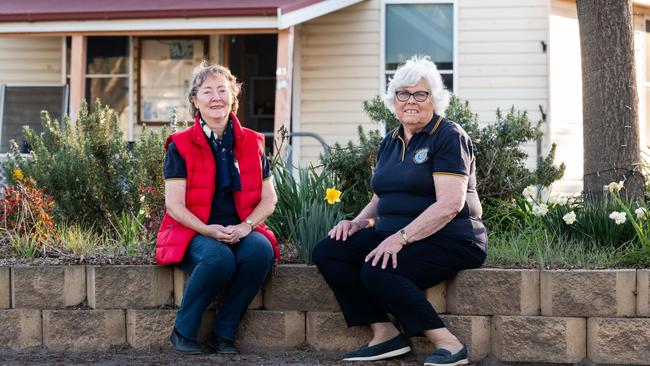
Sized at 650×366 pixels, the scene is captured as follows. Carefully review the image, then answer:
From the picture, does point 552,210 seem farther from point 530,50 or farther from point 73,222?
point 530,50

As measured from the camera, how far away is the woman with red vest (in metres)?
5.28

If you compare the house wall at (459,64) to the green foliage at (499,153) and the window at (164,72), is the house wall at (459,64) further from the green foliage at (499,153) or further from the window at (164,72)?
the green foliage at (499,153)

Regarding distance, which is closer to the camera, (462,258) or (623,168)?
(462,258)

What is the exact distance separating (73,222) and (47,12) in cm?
519

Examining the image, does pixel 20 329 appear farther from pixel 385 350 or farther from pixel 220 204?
pixel 385 350

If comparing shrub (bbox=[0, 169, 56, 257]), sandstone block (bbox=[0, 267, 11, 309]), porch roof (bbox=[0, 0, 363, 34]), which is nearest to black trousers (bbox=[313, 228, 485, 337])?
sandstone block (bbox=[0, 267, 11, 309])

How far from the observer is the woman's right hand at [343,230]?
17.6 feet

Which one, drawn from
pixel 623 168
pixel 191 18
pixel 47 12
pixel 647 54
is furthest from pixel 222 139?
pixel 647 54

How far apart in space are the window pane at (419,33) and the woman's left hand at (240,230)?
679cm

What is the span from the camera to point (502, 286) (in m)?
5.26

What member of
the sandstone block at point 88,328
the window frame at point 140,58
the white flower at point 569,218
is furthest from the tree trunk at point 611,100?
the window frame at point 140,58

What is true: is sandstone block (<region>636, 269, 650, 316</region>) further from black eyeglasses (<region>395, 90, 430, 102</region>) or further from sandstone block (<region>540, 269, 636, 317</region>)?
black eyeglasses (<region>395, 90, 430, 102</region>)

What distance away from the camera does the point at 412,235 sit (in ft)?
16.7

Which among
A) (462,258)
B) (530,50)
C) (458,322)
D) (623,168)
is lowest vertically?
(458,322)
